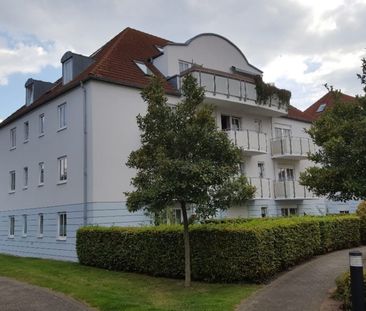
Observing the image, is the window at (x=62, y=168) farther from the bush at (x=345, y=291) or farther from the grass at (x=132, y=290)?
the bush at (x=345, y=291)

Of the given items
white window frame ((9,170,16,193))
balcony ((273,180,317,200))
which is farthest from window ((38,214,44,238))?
balcony ((273,180,317,200))

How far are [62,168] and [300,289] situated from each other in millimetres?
15090

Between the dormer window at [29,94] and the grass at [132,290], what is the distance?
15.1 metres

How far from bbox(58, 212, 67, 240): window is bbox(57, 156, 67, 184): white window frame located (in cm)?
165

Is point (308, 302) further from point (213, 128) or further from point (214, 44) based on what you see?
point (214, 44)

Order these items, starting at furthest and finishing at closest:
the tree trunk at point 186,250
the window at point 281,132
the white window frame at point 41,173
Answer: the window at point 281,132 < the white window frame at point 41,173 < the tree trunk at point 186,250

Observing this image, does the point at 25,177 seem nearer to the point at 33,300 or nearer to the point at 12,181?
the point at 12,181

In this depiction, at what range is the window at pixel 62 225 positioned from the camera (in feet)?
72.8

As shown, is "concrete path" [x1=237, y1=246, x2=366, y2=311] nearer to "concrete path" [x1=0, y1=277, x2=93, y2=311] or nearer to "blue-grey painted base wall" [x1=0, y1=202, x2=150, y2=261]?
"concrete path" [x1=0, y1=277, x2=93, y2=311]

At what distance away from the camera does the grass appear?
9727 mm

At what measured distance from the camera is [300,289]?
10.9m

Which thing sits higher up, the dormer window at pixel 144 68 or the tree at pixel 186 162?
the dormer window at pixel 144 68

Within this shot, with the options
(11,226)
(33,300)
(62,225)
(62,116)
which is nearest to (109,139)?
(62,116)

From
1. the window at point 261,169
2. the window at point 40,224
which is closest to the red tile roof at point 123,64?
the window at point 40,224
